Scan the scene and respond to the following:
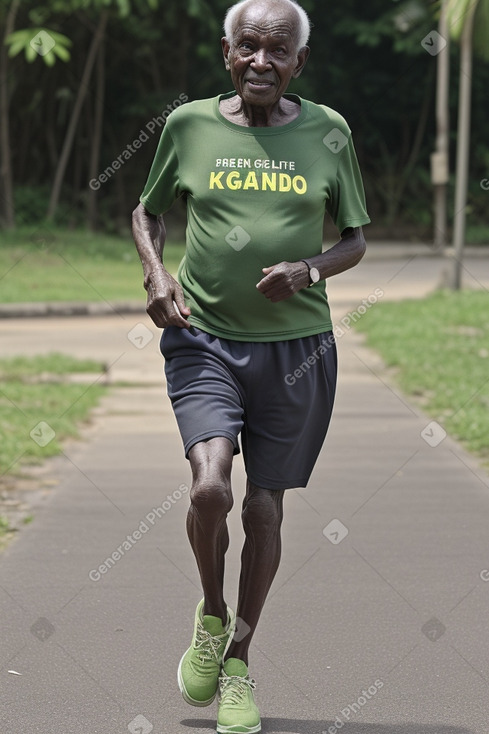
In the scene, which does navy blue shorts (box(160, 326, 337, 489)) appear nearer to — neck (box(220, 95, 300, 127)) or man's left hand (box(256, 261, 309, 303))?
man's left hand (box(256, 261, 309, 303))

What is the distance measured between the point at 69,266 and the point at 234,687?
17751 millimetres

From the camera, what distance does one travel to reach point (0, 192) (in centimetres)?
2630

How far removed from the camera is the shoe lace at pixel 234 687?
12.4 feet

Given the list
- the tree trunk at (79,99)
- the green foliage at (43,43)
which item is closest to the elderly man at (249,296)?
the green foliage at (43,43)

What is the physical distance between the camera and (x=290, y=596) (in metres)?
5.25

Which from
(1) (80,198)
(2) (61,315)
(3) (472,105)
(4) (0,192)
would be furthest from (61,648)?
(3) (472,105)

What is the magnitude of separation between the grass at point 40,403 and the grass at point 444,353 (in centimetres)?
250

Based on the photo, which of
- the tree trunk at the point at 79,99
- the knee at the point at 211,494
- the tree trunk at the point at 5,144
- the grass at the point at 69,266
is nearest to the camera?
the knee at the point at 211,494

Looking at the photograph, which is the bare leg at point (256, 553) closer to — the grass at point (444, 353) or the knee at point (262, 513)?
the knee at point (262, 513)

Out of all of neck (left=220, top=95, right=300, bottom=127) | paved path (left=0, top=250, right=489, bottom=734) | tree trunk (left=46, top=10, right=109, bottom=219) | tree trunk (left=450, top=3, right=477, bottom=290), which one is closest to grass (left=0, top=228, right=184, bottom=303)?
tree trunk (left=46, top=10, right=109, bottom=219)

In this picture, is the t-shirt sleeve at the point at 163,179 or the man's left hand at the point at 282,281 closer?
the man's left hand at the point at 282,281

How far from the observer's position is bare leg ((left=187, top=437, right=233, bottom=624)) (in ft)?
11.8

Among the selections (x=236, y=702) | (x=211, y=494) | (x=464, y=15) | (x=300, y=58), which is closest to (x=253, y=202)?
(x=300, y=58)

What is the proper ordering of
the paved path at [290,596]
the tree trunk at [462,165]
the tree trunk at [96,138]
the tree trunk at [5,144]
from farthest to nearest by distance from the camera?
1. the tree trunk at [96,138]
2. the tree trunk at [5,144]
3. the tree trunk at [462,165]
4. the paved path at [290,596]
